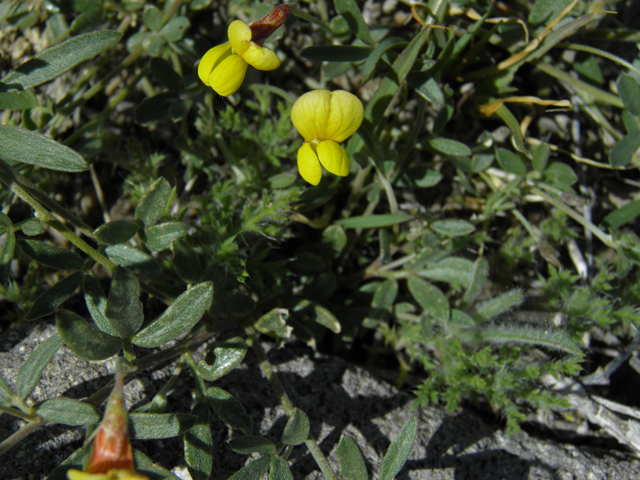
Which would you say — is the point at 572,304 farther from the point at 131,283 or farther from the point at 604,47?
the point at 131,283

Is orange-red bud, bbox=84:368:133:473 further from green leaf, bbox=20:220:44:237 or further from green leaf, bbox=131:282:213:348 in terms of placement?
green leaf, bbox=20:220:44:237

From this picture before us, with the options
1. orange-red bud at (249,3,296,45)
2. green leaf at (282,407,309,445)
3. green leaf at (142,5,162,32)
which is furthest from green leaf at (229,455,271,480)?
green leaf at (142,5,162,32)

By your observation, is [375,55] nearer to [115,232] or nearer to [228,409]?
[115,232]

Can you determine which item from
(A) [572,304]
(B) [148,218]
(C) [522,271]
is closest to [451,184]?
(C) [522,271]

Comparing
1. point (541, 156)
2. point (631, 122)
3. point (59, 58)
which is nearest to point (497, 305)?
point (541, 156)

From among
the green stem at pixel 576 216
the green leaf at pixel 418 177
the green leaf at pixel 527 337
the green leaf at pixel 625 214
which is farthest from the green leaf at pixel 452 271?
the green leaf at pixel 625 214
